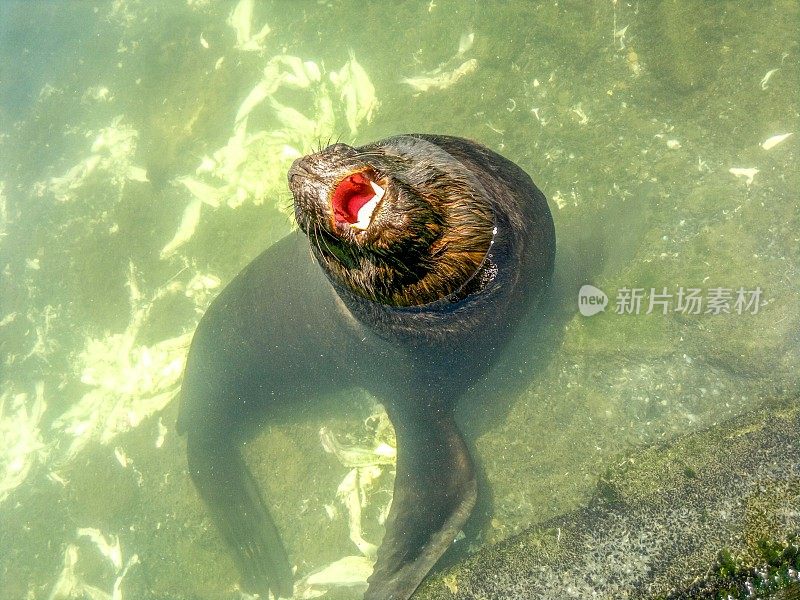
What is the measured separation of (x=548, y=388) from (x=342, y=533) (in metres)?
2.34

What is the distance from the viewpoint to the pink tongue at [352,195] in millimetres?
2352

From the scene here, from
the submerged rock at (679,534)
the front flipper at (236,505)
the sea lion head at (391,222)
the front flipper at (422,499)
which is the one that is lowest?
the front flipper at (236,505)

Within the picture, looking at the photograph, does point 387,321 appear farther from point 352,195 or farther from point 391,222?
point 391,222

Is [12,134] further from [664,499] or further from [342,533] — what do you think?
[664,499]

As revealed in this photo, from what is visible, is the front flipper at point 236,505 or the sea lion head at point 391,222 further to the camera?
the front flipper at point 236,505

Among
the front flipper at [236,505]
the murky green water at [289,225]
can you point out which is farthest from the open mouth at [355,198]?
the front flipper at [236,505]

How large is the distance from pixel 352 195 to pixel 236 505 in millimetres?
4100

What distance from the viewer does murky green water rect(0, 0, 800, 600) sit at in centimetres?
458

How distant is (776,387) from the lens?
4.25m

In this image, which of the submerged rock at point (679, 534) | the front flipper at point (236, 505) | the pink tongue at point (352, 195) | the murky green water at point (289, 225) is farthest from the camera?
the front flipper at point (236, 505)

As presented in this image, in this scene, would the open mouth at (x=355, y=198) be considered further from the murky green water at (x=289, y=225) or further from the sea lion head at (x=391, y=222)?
the murky green water at (x=289, y=225)

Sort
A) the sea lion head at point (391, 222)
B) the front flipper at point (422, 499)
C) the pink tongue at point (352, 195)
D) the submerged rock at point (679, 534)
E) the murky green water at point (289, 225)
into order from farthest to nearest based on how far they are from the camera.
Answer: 1. the murky green water at point (289, 225)
2. the front flipper at point (422, 499)
3. the submerged rock at point (679, 534)
4. the pink tongue at point (352, 195)
5. the sea lion head at point (391, 222)

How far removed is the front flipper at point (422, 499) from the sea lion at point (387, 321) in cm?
1

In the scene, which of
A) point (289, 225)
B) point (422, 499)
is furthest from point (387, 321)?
point (289, 225)
